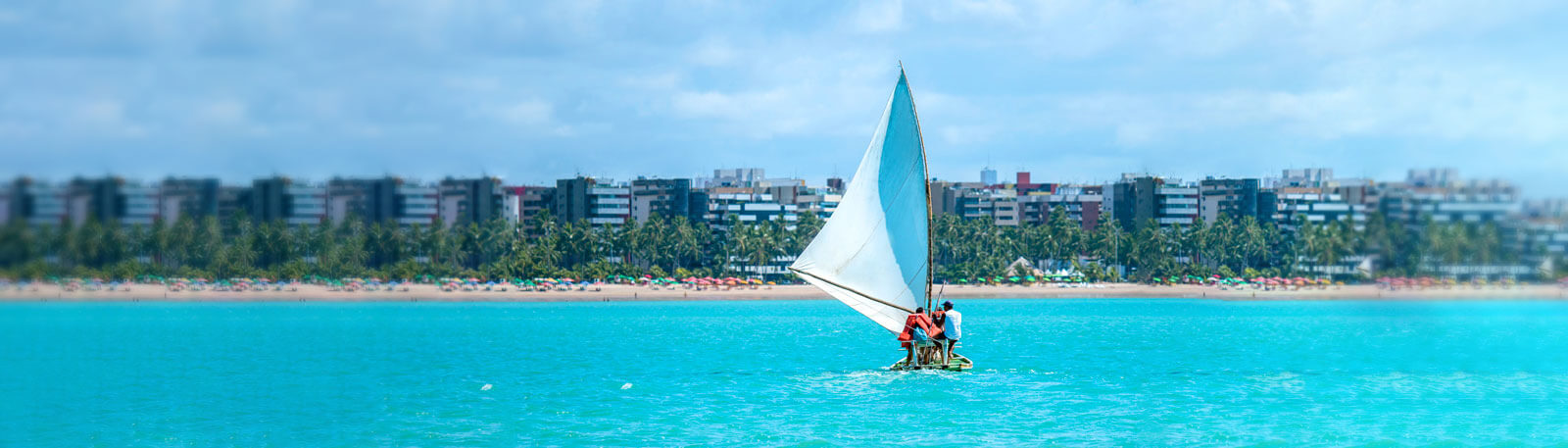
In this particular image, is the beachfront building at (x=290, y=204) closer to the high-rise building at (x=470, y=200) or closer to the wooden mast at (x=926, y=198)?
the high-rise building at (x=470, y=200)

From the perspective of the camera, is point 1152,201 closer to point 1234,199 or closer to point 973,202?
point 1234,199

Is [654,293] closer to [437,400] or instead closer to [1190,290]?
[1190,290]

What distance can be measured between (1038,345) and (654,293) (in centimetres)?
7177

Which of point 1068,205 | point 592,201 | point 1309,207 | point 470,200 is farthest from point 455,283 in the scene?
point 1309,207

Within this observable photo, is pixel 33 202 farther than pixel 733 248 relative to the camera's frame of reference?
No

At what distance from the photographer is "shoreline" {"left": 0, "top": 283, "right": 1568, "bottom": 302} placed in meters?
96.6

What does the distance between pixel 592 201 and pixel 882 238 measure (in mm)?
131721

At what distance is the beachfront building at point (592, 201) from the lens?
15500cm

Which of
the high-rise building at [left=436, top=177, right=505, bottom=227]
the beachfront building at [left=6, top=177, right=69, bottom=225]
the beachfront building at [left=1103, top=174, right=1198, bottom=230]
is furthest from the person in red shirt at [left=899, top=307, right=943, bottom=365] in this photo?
the beachfront building at [left=1103, top=174, right=1198, bottom=230]

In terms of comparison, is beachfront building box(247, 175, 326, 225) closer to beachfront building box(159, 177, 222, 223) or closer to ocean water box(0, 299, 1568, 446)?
ocean water box(0, 299, 1568, 446)

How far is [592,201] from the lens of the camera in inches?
6191

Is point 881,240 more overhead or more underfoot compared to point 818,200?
more underfoot

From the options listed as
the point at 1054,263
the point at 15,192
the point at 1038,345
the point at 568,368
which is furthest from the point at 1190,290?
the point at 15,192

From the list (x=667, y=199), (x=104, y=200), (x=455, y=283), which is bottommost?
(x=455, y=283)
